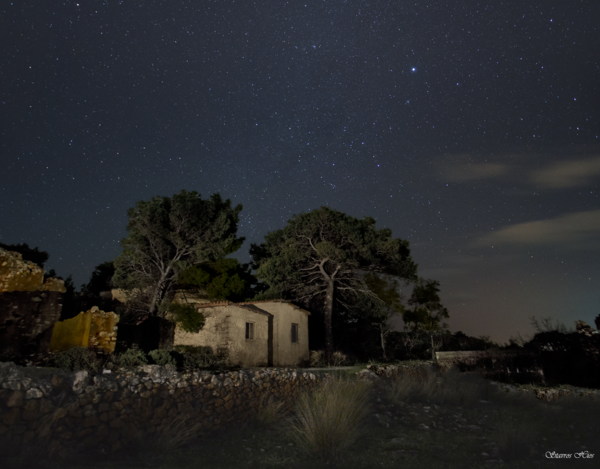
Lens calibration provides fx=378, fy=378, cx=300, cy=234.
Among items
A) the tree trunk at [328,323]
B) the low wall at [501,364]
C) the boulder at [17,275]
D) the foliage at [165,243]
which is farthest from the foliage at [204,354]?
the low wall at [501,364]

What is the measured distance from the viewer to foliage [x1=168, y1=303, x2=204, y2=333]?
18328mm

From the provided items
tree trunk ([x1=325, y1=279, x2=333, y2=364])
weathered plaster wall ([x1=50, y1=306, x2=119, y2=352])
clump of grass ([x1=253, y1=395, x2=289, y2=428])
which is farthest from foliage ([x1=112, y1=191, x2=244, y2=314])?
clump of grass ([x1=253, y1=395, x2=289, y2=428])

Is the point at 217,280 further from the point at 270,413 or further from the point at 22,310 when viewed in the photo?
the point at 270,413

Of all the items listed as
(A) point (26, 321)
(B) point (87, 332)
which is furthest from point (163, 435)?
(A) point (26, 321)

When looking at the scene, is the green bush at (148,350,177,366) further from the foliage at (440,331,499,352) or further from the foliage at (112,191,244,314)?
the foliage at (440,331,499,352)

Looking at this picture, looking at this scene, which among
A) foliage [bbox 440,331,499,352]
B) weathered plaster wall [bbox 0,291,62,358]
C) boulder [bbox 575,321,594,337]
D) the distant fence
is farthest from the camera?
foliage [bbox 440,331,499,352]

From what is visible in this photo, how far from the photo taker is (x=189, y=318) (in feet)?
60.3

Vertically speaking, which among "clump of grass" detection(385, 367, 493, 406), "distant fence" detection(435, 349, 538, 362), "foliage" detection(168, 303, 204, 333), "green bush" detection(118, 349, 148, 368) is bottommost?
"clump of grass" detection(385, 367, 493, 406)

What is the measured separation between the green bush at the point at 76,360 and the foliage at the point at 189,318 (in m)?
7.59

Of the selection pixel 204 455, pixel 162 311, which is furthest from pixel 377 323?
pixel 204 455

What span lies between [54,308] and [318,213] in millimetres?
16293

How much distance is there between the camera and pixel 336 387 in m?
8.65

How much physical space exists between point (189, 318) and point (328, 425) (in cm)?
1303

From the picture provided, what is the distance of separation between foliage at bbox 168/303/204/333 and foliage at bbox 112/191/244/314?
11.9 ft
